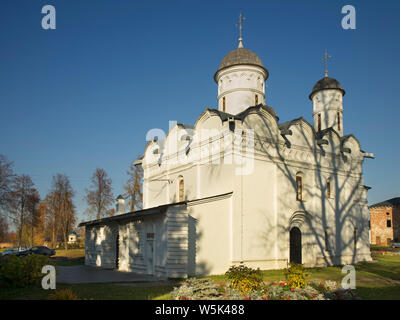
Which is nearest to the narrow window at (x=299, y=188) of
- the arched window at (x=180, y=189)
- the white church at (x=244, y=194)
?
the white church at (x=244, y=194)

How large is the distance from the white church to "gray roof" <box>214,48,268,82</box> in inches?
2.7

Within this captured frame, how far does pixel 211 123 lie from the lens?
760 inches

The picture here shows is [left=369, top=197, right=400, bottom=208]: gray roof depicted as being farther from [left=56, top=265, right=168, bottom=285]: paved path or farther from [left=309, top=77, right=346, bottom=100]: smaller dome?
[left=56, top=265, right=168, bottom=285]: paved path

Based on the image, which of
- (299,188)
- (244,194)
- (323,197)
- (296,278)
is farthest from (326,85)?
(296,278)

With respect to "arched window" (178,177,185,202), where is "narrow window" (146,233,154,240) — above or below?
below

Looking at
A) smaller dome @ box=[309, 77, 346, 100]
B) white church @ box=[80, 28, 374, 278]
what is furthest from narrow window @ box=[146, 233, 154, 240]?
smaller dome @ box=[309, 77, 346, 100]

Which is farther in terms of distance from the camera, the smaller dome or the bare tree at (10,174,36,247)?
the bare tree at (10,174,36,247)

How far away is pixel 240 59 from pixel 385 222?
1373 inches

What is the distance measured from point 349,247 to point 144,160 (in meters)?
14.8

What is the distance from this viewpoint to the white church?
1680cm

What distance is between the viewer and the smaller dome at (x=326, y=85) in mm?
25547

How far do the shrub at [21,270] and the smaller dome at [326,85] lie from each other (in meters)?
21.0

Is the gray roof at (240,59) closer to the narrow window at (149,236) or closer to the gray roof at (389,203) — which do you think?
the narrow window at (149,236)

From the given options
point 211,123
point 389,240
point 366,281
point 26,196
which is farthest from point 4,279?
point 389,240
